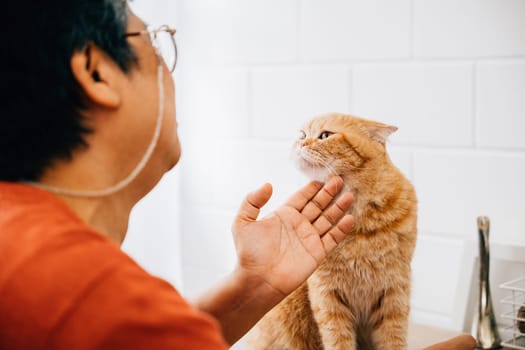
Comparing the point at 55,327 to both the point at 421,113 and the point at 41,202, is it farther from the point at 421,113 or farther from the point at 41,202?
the point at 421,113

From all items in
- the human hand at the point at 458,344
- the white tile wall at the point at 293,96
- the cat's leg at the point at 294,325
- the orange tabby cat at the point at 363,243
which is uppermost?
the white tile wall at the point at 293,96

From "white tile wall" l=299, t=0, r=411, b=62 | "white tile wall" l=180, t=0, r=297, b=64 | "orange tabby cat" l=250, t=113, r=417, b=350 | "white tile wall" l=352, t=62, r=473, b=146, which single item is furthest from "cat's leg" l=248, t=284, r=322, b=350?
"white tile wall" l=180, t=0, r=297, b=64

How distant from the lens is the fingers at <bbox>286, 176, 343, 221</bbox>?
943 millimetres

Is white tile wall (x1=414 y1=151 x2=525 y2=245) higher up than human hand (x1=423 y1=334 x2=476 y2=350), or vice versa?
white tile wall (x1=414 y1=151 x2=525 y2=245)

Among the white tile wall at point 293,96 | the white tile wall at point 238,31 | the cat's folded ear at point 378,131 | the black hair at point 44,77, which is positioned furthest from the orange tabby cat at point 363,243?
the white tile wall at point 238,31

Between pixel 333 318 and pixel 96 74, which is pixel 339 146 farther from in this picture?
pixel 96 74

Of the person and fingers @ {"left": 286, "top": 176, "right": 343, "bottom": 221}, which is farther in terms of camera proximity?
Result: fingers @ {"left": 286, "top": 176, "right": 343, "bottom": 221}

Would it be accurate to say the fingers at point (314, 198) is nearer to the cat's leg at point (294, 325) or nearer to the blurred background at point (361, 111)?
the cat's leg at point (294, 325)

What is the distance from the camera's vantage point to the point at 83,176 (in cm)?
68

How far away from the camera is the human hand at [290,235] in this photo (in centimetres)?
95

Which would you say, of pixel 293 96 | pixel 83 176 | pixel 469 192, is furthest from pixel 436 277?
pixel 83 176

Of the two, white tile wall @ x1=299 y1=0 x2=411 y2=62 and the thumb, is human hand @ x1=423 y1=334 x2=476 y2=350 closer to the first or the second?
the thumb

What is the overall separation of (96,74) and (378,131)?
0.44 metres

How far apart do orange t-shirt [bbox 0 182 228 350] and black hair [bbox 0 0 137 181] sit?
101 mm
